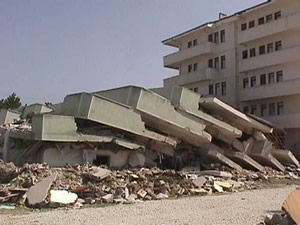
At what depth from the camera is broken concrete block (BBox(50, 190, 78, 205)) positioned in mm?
16234

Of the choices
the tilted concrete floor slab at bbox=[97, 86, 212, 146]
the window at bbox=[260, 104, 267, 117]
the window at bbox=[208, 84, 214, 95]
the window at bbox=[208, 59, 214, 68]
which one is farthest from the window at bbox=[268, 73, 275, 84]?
the tilted concrete floor slab at bbox=[97, 86, 212, 146]

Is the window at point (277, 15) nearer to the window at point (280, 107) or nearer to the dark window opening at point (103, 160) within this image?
the window at point (280, 107)

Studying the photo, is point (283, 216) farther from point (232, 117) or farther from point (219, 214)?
point (232, 117)

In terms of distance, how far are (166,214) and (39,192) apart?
5423 millimetres

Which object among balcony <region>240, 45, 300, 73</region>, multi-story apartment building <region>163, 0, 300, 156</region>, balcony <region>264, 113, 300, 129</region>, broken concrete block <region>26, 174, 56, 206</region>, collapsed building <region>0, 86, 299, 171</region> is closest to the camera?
broken concrete block <region>26, 174, 56, 206</region>

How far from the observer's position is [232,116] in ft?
102

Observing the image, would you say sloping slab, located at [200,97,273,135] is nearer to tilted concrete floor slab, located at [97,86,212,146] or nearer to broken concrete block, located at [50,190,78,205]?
tilted concrete floor slab, located at [97,86,212,146]

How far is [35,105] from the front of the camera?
119ft

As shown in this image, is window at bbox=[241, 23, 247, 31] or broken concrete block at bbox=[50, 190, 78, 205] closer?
broken concrete block at bbox=[50, 190, 78, 205]

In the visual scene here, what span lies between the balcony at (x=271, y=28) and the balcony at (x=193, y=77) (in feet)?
15.2

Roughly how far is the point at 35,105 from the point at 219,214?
25407 millimetres

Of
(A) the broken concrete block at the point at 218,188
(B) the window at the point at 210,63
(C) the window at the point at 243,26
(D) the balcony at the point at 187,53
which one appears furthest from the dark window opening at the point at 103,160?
(B) the window at the point at 210,63

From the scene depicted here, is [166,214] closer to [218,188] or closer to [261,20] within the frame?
[218,188]

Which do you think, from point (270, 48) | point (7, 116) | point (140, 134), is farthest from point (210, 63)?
point (140, 134)
